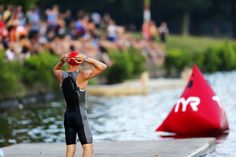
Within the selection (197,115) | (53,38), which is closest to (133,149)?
(197,115)

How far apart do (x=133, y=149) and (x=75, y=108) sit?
314 centimetres

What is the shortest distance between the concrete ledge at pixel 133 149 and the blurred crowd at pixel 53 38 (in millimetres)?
12383

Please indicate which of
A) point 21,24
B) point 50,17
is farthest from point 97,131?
point 50,17

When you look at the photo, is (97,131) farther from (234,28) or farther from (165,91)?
(234,28)

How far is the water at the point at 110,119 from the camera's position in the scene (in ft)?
71.6

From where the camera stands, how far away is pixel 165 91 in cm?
3766

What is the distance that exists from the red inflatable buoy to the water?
1.55 ft

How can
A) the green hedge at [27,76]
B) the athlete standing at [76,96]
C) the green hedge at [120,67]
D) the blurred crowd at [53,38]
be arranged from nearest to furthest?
the athlete standing at [76,96] → the green hedge at [27,76] → the blurred crowd at [53,38] → the green hedge at [120,67]

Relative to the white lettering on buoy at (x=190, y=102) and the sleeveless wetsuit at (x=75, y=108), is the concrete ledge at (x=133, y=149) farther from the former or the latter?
the white lettering on buoy at (x=190, y=102)

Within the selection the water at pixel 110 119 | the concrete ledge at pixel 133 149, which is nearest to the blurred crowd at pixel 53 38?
the water at pixel 110 119

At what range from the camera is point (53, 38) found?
3756 centimetres

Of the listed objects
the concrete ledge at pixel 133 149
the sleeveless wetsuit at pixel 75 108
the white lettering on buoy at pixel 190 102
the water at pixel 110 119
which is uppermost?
the sleeveless wetsuit at pixel 75 108

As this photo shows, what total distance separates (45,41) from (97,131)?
1445cm

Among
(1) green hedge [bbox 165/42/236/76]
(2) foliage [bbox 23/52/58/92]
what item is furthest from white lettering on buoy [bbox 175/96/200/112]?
(1) green hedge [bbox 165/42/236/76]
